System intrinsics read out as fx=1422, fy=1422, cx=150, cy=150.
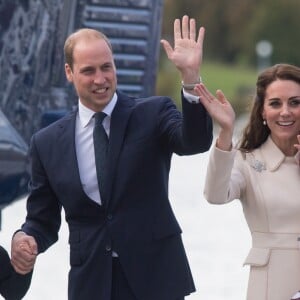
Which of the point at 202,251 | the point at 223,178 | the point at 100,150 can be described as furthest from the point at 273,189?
the point at 202,251

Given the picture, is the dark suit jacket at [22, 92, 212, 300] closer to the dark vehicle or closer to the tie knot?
the tie knot

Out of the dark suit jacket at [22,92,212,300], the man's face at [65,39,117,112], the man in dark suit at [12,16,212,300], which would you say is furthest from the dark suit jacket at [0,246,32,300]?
the man's face at [65,39,117,112]

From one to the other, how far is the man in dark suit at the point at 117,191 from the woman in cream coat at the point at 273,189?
7.6 inches

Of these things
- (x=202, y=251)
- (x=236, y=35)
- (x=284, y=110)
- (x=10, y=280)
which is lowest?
(x=202, y=251)

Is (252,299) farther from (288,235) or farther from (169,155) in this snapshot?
(169,155)

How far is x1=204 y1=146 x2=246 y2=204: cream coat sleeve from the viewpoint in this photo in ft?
14.4

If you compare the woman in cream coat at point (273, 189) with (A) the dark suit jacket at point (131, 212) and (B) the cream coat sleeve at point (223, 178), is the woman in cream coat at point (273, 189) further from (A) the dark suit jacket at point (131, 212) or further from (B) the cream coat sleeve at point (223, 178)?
(A) the dark suit jacket at point (131, 212)

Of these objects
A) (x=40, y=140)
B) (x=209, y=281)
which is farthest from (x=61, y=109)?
(x=209, y=281)

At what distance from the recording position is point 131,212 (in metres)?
4.47

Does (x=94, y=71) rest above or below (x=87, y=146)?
above

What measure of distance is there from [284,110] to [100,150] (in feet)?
1.99

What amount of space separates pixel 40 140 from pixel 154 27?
78.0 inches

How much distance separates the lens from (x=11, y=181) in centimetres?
574

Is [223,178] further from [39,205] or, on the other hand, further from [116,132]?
[39,205]
